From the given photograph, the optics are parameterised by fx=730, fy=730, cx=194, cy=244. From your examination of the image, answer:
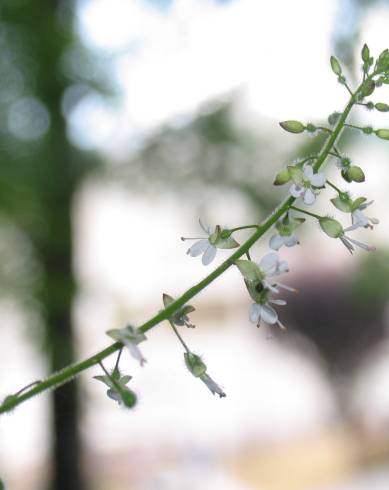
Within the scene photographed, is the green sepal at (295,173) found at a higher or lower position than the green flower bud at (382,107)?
lower

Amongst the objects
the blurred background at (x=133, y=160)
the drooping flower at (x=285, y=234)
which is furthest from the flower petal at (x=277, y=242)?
the blurred background at (x=133, y=160)

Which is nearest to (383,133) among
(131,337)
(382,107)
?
(382,107)

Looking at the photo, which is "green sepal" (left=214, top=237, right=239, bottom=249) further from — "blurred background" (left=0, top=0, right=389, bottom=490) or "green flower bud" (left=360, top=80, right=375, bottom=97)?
"blurred background" (left=0, top=0, right=389, bottom=490)

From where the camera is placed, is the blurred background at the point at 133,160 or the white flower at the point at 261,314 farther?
the blurred background at the point at 133,160

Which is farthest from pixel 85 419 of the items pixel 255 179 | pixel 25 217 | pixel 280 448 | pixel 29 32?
pixel 280 448

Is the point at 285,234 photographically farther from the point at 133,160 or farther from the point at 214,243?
the point at 133,160

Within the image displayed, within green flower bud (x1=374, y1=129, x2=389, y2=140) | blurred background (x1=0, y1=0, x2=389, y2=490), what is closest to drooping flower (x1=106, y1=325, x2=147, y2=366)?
green flower bud (x1=374, y1=129, x2=389, y2=140)

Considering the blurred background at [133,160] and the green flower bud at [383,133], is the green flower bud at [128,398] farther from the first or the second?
the blurred background at [133,160]
